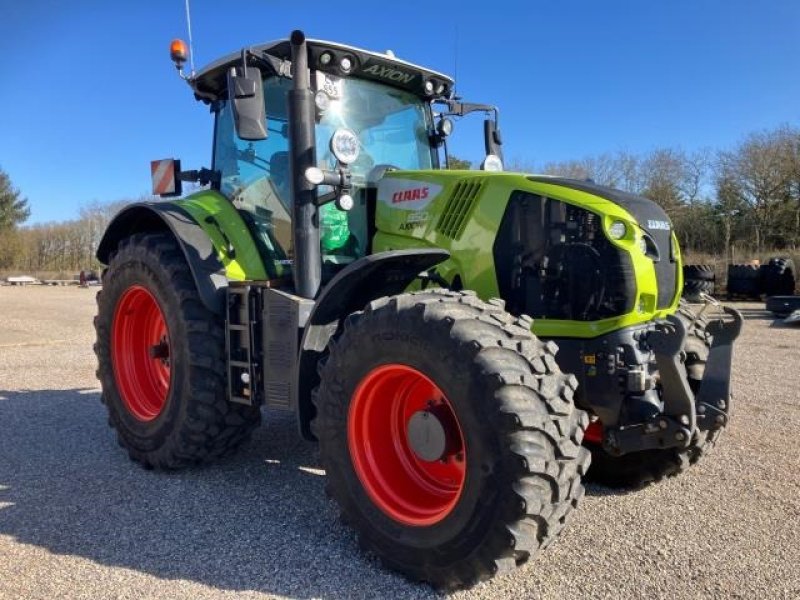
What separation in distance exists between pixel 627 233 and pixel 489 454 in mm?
1365

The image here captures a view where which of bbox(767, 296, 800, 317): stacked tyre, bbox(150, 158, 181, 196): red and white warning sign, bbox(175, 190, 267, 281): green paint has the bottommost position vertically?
bbox(767, 296, 800, 317): stacked tyre

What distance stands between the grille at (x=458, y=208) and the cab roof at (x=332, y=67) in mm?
1031

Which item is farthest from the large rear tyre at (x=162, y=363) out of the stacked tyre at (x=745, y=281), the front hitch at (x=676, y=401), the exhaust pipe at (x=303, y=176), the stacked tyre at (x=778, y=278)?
the stacked tyre at (x=745, y=281)

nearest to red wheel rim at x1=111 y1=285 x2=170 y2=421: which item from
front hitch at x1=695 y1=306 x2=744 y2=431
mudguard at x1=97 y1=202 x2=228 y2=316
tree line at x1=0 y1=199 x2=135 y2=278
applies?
mudguard at x1=97 y1=202 x2=228 y2=316

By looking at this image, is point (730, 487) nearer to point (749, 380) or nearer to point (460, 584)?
point (460, 584)

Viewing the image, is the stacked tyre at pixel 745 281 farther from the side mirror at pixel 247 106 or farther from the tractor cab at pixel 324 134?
the side mirror at pixel 247 106

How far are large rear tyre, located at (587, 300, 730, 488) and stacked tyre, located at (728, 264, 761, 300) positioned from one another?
647 inches

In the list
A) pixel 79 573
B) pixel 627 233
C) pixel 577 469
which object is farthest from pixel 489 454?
pixel 79 573

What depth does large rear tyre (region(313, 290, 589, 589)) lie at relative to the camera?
2.49 metres

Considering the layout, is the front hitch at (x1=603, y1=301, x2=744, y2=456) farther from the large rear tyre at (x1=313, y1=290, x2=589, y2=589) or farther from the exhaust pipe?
the exhaust pipe

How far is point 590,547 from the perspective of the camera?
3062 mm

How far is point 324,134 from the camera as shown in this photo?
394cm

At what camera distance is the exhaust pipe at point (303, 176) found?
3.54 metres

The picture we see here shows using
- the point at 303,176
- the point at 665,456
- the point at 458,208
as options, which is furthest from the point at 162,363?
the point at 665,456
